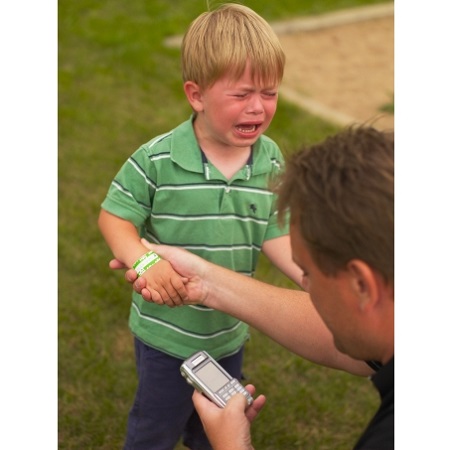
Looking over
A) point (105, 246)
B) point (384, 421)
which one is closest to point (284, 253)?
point (384, 421)

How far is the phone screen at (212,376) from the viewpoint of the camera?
218cm

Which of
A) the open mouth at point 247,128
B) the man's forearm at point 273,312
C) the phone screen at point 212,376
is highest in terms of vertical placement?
the open mouth at point 247,128

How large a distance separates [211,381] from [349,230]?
0.80 metres

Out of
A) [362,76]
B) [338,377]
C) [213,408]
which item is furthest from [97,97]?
[213,408]

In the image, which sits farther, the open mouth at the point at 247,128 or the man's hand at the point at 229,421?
the open mouth at the point at 247,128

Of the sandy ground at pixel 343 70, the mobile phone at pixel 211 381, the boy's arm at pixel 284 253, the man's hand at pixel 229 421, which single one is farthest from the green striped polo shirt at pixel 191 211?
the sandy ground at pixel 343 70

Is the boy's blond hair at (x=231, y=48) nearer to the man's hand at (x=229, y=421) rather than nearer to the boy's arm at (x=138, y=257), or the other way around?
the boy's arm at (x=138, y=257)

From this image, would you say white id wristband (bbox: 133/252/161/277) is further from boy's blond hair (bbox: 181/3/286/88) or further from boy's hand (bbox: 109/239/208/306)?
boy's blond hair (bbox: 181/3/286/88)

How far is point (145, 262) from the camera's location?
2.28 metres

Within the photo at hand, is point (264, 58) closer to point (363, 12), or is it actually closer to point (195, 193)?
point (195, 193)

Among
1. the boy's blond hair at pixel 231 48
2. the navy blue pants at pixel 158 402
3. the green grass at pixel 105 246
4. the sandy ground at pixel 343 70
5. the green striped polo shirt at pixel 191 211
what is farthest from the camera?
the sandy ground at pixel 343 70

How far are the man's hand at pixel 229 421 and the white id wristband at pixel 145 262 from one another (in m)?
0.39

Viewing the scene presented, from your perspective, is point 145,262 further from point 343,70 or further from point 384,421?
point 343,70
